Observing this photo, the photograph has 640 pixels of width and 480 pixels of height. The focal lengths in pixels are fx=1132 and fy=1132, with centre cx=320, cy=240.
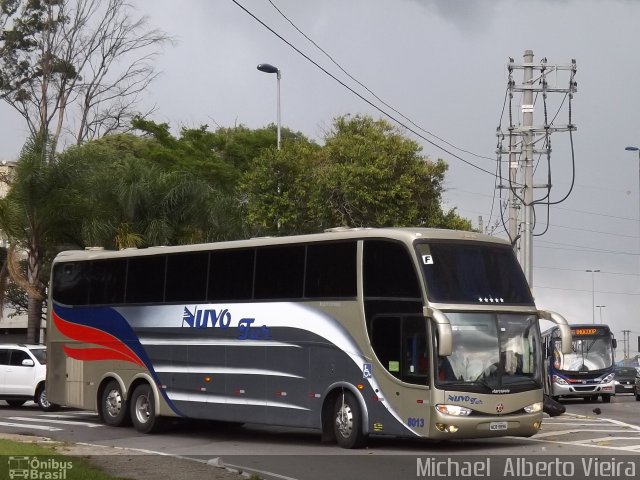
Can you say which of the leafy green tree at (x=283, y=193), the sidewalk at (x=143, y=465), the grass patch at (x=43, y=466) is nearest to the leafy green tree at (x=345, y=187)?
the leafy green tree at (x=283, y=193)

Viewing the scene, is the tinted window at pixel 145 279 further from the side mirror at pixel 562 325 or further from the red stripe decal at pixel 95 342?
the side mirror at pixel 562 325

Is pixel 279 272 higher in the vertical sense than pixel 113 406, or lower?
higher

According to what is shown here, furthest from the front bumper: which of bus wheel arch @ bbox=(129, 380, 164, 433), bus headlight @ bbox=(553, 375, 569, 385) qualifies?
bus wheel arch @ bbox=(129, 380, 164, 433)

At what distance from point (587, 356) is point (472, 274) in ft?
79.7

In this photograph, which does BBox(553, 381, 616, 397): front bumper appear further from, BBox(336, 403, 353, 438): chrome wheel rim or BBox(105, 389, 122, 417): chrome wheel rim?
BBox(336, 403, 353, 438): chrome wheel rim

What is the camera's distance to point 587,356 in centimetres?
4112

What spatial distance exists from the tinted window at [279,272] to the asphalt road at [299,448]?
105 inches

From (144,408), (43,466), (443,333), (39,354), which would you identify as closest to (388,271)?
(443,333)

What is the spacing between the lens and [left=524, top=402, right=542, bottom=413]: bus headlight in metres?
18.3

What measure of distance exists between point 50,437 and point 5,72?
3531 cm

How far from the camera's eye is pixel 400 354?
58.9 ft

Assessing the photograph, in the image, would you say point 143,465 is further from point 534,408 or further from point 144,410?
point 144,410

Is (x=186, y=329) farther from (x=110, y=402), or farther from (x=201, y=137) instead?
(x=201, y=137)

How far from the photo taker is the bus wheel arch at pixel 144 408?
22.3 meters
